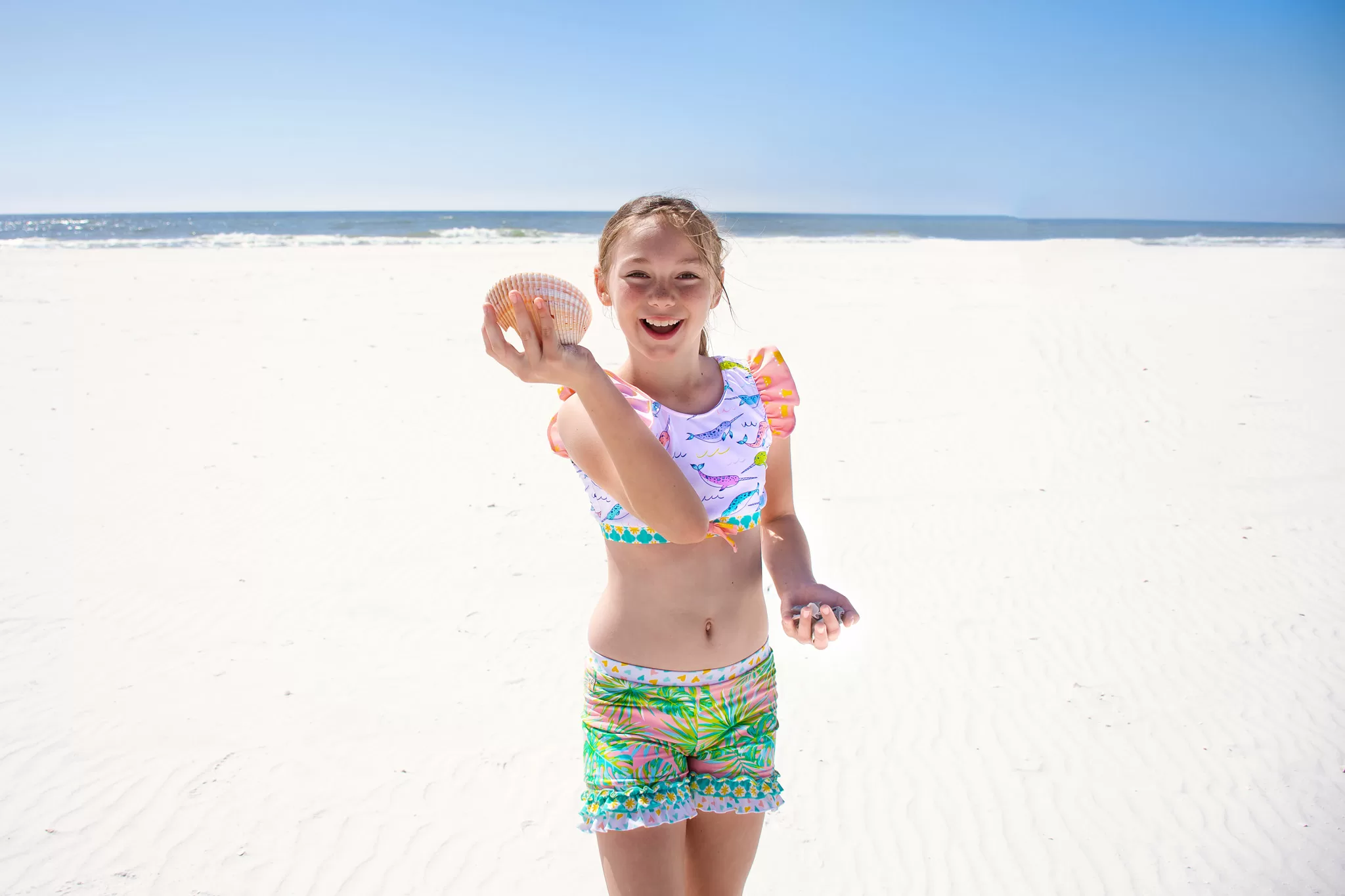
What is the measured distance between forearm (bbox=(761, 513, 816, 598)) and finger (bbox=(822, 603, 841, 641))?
12 centimetres

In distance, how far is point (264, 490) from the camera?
7227 mm

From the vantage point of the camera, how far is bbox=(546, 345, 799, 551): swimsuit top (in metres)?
1.90

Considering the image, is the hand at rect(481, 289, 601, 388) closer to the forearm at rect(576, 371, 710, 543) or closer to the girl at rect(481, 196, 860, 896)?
the forearm at rect(576, 371, 710, 543)

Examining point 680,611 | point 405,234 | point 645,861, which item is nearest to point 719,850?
point 645,861

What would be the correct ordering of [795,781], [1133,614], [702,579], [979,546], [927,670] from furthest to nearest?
[979,546]
[1133,614]
[927,670]
[795,781]
[702,579]

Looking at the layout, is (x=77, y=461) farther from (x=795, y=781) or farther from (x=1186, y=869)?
(x=1186, y=869)

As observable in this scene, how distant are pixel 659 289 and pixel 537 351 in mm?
483

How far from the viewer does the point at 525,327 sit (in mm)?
1440

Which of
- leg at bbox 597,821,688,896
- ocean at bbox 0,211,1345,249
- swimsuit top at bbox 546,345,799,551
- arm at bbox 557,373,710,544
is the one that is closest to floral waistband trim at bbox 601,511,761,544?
swimsuit top at bbox 546,345,799,551

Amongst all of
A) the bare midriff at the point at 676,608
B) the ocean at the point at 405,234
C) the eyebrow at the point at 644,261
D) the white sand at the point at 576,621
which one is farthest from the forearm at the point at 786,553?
the ocean at the point at 405,234

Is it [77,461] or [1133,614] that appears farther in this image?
[77,461]

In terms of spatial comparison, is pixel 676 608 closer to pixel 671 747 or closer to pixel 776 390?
pixel 671 747

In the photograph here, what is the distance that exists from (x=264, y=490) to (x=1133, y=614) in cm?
695

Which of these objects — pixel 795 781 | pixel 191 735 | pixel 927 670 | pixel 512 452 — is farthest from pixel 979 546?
pixel 191 735
